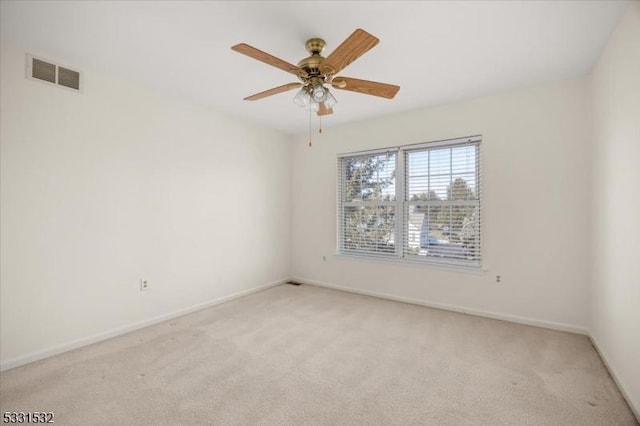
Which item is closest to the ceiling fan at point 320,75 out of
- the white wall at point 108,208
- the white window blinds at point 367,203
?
the white wall at point 108,208

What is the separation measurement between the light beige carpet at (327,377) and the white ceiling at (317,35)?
258 cm

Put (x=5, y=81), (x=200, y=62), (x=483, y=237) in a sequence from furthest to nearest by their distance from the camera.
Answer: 1. (x=483, y=237)
2. (x=200, y=62)
3. (x=5, y=81)

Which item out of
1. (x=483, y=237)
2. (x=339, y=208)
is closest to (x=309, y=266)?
(x=339, y=208)

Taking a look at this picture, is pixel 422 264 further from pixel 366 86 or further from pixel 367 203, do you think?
→ pixel 366 86

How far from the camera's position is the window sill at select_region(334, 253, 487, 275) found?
351 centimetres

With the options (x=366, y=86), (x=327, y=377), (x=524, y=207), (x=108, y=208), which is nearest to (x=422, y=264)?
(x=524, y=207)

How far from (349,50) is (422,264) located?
291cm

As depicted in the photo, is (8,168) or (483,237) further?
(483,237)

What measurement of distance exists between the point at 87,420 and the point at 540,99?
185 inches

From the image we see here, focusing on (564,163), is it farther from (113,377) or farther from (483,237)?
(113,377)

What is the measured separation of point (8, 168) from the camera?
2328 mm

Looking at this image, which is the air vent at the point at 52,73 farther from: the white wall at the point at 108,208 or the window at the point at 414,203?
the window at the point at 414,203

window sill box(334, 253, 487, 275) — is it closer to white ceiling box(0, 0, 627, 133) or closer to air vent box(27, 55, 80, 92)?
white ceiling box(0, 0, 627, 133)

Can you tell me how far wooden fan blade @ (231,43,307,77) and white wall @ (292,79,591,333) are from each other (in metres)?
1.70
